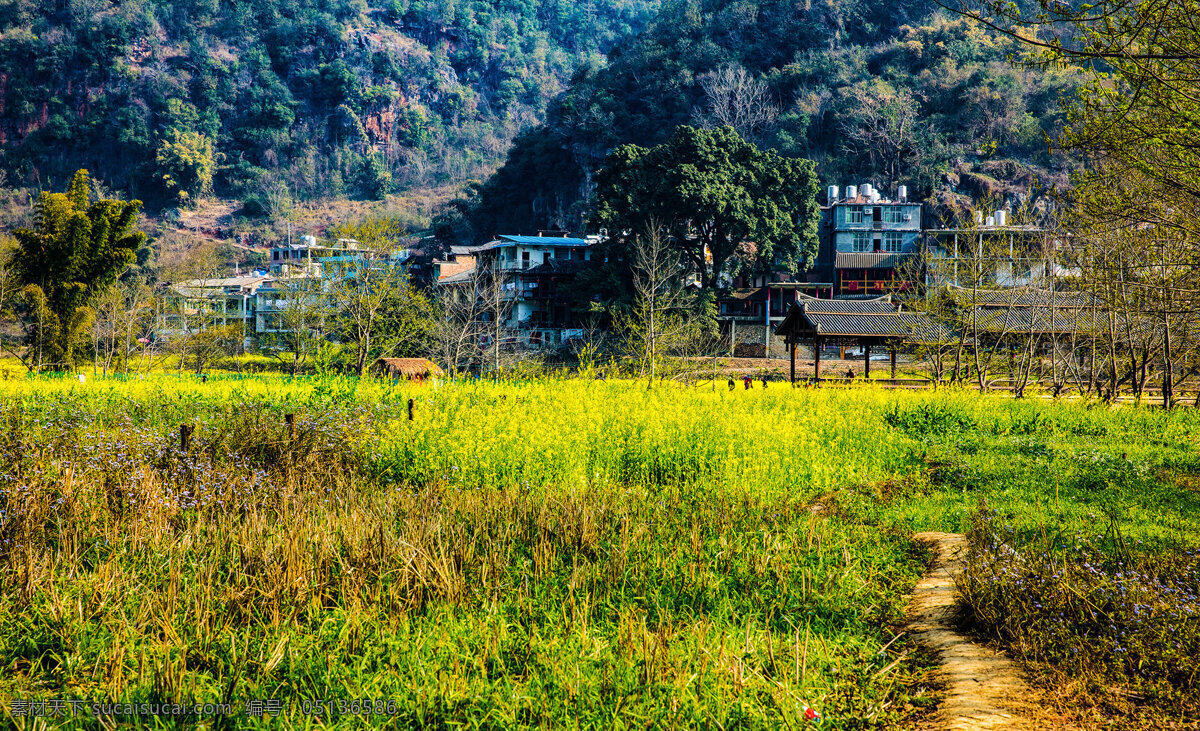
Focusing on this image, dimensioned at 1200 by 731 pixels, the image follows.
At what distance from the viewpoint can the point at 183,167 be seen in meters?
89.8

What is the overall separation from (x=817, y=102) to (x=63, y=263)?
5179cm

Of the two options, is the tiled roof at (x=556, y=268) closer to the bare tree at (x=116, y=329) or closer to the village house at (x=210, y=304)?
the village house at (x=210, y=304)

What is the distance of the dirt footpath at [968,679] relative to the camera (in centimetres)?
364

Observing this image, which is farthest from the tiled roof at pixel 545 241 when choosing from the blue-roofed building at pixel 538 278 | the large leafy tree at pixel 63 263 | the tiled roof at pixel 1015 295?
the tiled roof at pixel 1015 295

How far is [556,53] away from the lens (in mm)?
133875

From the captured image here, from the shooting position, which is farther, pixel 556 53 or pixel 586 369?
pixel 556 53

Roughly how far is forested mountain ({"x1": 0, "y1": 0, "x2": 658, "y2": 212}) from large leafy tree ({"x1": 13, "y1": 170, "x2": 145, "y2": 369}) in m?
65.3

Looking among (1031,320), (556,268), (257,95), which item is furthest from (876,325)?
(257,95)

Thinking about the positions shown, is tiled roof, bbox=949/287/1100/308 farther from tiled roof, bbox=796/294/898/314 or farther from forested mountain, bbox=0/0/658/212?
forested mountain, bbox=0/0/658/212

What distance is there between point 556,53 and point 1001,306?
409 feet

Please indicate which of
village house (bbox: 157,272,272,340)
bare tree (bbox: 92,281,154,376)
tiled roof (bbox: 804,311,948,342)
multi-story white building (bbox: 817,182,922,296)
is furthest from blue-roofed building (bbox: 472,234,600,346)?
tiled roof (bbox: 804,311,948,342)

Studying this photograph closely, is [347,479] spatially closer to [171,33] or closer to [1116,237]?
[1116,237]

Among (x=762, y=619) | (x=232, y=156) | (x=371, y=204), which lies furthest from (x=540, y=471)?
(x=232, y=156)

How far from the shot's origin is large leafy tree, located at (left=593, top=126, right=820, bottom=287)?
1602 inches
